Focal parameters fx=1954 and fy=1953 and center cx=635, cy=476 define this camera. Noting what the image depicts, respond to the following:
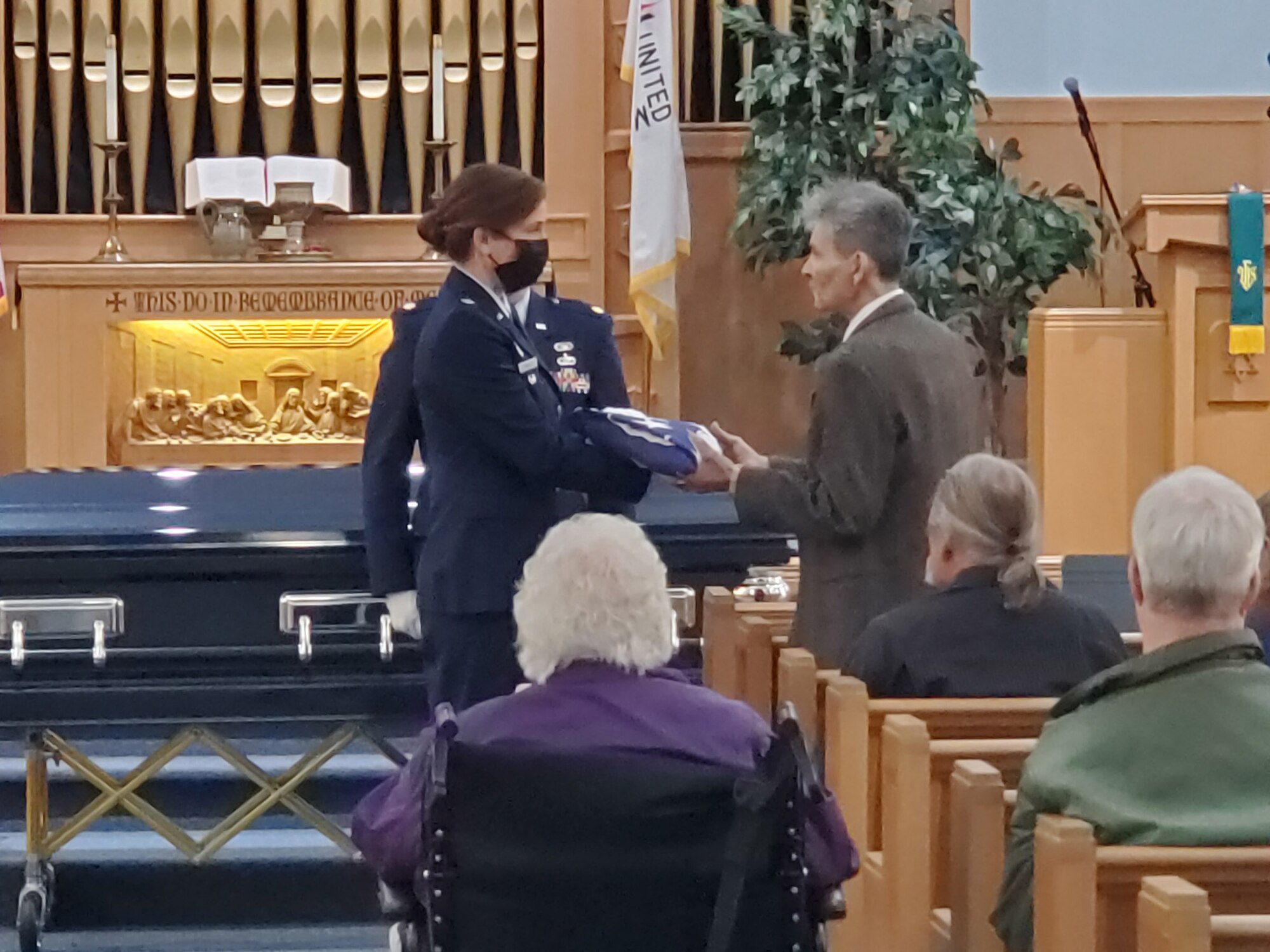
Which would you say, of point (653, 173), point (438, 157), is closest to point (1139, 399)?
point (653, 173)

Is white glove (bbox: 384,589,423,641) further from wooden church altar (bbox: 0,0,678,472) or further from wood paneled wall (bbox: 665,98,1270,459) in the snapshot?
wood paneled wall (bbox: 665,98,1270,459)

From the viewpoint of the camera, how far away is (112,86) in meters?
7.17

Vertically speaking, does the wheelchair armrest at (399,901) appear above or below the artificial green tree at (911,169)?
below

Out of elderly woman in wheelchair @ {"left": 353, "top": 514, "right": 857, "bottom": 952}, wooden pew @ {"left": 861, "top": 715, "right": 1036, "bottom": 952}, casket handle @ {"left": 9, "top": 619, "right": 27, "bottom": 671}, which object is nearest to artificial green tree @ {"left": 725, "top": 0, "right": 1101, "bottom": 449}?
casket handle @ {"left": 9, "top": 619, "right": 27, "bottom": 671}

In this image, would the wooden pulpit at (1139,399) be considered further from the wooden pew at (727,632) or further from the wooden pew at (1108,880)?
the wooden pew at (1108,880)

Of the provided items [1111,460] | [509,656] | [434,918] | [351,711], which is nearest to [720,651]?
[509,656]

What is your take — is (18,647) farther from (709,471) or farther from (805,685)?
(805,685)

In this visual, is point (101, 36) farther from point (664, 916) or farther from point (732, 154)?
point (664, 916)

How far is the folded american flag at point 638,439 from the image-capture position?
3203mm

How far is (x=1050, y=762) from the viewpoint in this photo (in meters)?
2.07

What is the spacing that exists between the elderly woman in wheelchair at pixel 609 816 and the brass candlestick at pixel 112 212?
4.90 meters

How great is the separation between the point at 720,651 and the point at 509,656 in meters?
0.46

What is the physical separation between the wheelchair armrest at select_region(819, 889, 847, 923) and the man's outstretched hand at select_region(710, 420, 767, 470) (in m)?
1.12

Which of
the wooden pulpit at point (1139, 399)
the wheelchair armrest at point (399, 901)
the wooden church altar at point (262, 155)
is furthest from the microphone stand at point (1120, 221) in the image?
the wheelchair armrest at point (399, 901)
